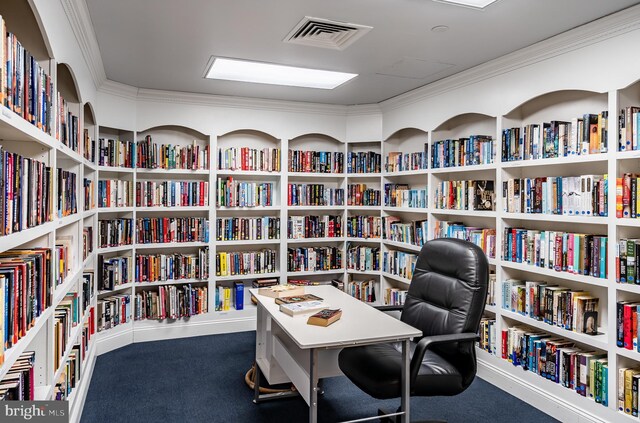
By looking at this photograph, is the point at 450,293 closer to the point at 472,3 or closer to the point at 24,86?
the point at 472,3

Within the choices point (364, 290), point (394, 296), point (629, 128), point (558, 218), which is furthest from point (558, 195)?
point (364, 290)

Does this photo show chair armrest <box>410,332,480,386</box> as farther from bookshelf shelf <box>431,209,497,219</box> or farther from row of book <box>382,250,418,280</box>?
row of book <box>382,250,418,280</box>

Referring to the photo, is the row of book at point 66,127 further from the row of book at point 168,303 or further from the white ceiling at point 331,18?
the row of book at point 168,303

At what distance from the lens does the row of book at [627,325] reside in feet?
8.28

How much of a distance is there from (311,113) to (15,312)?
4.10 meters

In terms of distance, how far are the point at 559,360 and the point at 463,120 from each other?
2244 mm

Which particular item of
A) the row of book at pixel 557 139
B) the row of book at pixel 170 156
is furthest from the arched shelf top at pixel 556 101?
the row of book at pixel 170 156

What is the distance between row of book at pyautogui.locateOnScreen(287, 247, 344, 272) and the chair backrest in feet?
7.83

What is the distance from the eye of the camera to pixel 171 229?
4.62 metres

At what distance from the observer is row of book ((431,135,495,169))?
3664 millimetres

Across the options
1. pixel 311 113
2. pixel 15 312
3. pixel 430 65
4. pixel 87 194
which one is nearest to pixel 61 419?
pixel 15 312

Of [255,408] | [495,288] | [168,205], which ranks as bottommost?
[255,408]

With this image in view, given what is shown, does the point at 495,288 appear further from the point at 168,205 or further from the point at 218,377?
the point at 168,205

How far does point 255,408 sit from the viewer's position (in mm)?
3023
